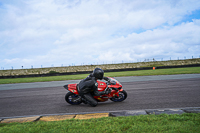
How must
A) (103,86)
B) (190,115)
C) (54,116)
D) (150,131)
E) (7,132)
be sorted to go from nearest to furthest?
(150,131), (7,132), (190,115), (54,116), (103,86)

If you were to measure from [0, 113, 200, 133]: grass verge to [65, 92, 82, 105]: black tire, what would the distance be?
230 cm

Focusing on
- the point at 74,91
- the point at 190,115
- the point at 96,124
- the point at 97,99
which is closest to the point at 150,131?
the point at 96,124

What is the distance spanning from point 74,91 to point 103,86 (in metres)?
1.12

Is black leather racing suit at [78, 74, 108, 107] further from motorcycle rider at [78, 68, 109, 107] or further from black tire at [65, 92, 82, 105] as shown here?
black tire at [65, 92, 82, 105]

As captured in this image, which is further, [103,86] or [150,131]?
[103,86]

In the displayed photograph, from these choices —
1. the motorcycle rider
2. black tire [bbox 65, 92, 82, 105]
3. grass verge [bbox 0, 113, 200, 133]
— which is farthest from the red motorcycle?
grass verge [bbox 0, 113, 200, 133]

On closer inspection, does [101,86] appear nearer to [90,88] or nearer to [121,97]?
[90,88]

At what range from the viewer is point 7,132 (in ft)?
10.7

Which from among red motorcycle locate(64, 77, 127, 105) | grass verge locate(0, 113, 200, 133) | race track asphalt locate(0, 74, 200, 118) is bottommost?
race track asphalt locate(0, 74, 200, 118)

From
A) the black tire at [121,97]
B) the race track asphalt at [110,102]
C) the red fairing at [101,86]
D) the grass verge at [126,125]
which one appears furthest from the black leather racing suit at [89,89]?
the grass verge at [126,125]

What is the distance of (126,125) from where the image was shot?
325 centimetres

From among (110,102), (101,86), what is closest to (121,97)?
(110,102)

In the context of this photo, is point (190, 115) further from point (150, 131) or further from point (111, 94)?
point (111, 94)

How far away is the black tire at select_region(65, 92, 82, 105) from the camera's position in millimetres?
6066
